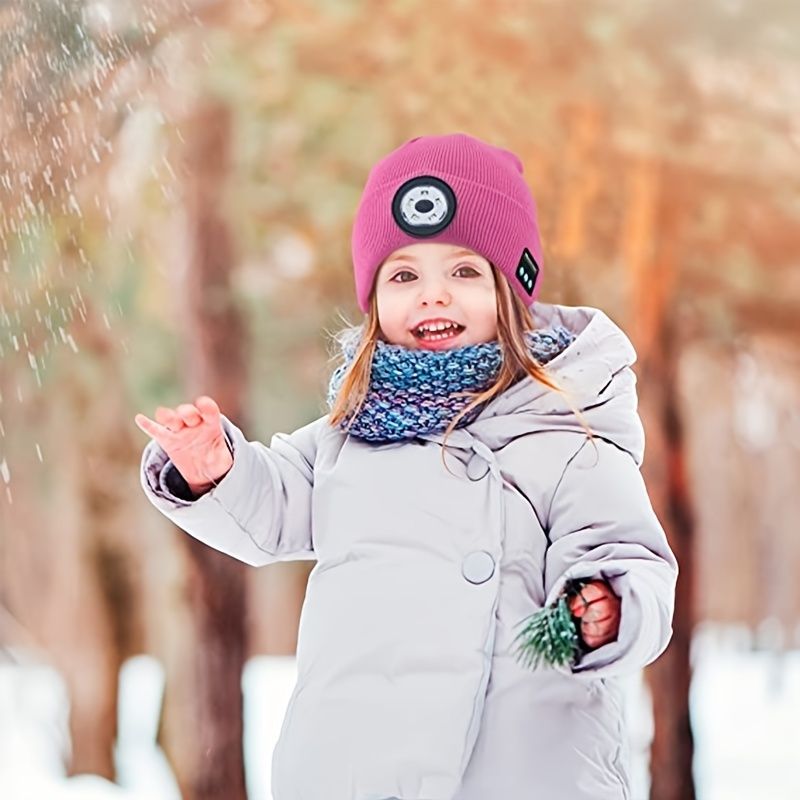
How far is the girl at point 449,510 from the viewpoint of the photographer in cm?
95

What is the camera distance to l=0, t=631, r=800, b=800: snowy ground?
9.89 ft

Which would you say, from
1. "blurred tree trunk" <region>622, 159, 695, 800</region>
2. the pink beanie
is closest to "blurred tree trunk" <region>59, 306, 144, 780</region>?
"blurred tree trunk" <region>622, 159, 695, 800</region>

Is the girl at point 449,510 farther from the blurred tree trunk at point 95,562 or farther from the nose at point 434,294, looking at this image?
the blurred tree trunk at point 95,562

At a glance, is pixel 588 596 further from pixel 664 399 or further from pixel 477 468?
pixel 664 399

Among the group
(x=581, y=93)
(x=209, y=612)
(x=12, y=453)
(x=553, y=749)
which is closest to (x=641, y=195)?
(x=581, y=93)

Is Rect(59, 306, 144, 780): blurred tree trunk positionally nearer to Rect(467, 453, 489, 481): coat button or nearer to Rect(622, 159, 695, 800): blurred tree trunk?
Rect(622, 159, 695, 800): blurred tree trunk

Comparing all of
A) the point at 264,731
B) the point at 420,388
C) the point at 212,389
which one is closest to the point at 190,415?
the point at 420,388

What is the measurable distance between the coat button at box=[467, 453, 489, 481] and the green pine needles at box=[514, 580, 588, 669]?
0.50ft

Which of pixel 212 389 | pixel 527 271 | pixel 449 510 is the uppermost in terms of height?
pixel 212 389

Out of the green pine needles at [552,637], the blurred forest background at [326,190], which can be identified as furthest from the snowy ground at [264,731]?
the green pine needles at [552,637]

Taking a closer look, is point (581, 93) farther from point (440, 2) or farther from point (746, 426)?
point (746, 426)

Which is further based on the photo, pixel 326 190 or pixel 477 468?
pixel 326 190

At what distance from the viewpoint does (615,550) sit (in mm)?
957

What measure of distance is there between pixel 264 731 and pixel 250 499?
2189 millimetres
